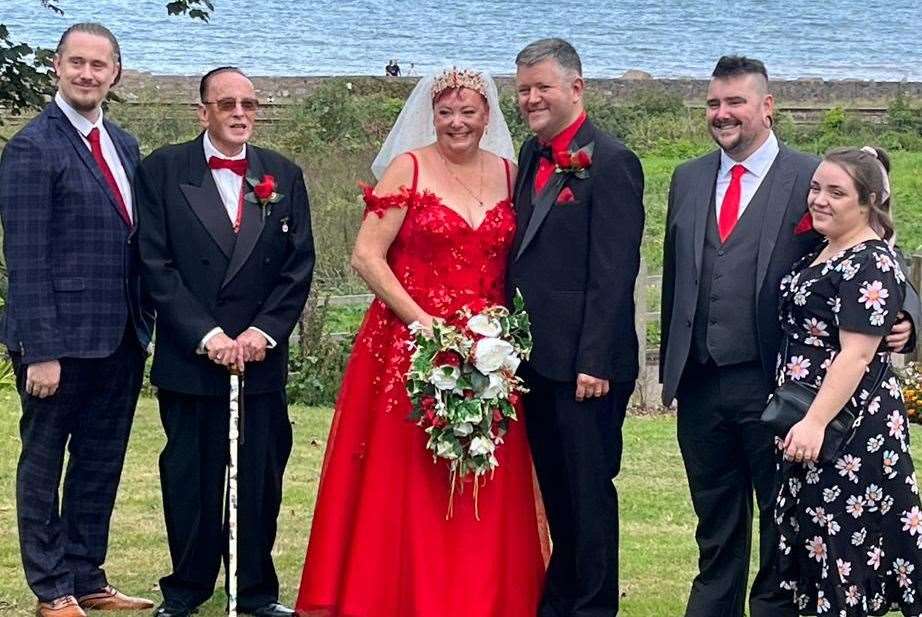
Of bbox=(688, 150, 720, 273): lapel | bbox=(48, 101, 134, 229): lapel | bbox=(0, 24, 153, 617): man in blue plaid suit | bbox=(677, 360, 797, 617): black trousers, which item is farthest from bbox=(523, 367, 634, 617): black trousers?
bbox=(48, 101, 134, 229): lapel

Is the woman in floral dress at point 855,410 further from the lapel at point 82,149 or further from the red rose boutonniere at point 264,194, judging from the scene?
the lapel at point 82,149

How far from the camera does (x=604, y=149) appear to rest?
578cm

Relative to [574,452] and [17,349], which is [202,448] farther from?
[574,452]

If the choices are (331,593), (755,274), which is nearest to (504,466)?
(331,593)

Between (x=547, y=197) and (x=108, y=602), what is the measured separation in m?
2.38

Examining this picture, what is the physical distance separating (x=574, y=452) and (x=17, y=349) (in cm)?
211

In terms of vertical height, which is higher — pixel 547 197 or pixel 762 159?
pixel 762 159

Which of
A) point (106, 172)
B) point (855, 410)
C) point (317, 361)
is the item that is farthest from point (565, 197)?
point (317, 361)

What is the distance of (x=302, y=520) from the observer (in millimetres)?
8109

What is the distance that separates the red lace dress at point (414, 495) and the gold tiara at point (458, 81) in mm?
393

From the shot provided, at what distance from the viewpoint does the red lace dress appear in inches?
231

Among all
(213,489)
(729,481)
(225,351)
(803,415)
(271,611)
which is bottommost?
(271,611)

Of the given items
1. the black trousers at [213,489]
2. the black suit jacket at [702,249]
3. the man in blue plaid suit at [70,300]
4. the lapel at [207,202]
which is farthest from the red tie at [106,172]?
the black suit jacket at [702,249]

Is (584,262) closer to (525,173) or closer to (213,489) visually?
(525,173)
